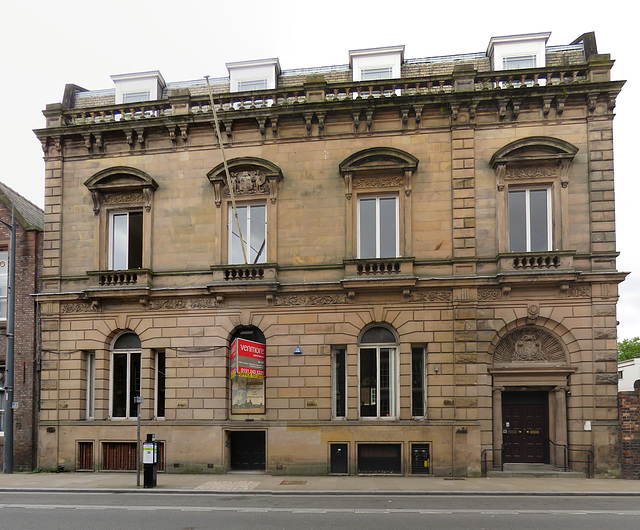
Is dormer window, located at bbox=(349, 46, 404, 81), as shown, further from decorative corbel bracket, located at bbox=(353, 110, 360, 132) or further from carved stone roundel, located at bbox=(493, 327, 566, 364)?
carved stone roundel, located at bbox=(493, 327, 566, 364)

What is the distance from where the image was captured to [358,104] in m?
20.3

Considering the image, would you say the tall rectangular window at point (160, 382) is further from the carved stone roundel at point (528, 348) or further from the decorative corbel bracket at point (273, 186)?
the carved stone roundel at point (528, 348)

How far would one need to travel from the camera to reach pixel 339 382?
20.3 meters

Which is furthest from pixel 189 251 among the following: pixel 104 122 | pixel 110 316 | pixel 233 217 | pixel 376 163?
pixel 376 163

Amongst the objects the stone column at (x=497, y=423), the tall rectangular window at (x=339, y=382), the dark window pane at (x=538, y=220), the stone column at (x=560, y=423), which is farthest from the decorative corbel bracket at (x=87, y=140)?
the stone column at (x=560, y=423)

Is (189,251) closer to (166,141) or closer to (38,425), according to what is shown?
(166,141)

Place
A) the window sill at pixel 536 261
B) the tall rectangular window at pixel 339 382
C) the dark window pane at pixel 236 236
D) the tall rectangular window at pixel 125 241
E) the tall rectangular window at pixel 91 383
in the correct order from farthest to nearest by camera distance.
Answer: the tall rectangular window at pixel 125 241
the tall rectangular window at pixel 91 383
the dark window pane at pixel 236 236
the tall rectangular window at pixel 339 382
the window sill at pixel 536 261

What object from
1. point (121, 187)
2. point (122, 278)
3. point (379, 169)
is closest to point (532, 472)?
point (379, 169)

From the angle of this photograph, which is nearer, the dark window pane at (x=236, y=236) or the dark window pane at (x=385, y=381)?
the dark window pane at (x=385, y=381)

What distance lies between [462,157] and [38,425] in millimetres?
18520

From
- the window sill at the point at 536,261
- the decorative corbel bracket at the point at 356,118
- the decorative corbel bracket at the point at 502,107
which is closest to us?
the window sill at the point at 536,261

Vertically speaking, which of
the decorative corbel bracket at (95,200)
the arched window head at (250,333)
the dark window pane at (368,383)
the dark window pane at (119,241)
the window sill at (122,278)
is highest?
the decorative corbel bracket at (95,200)

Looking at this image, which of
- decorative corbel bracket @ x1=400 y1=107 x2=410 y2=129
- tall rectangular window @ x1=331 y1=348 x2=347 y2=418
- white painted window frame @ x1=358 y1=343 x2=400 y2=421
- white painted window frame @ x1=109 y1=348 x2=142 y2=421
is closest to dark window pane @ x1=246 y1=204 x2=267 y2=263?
tall rectangular window @ x1=331 y1=348 x2=347 y2=418

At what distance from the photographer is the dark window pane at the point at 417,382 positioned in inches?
777
